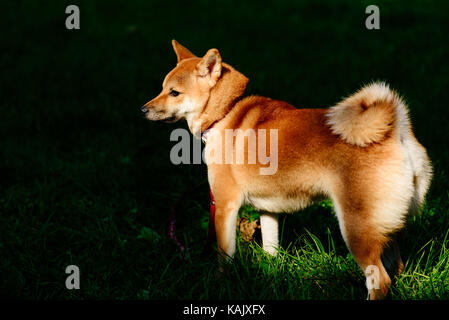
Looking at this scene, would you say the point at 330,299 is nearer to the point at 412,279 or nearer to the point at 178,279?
the point at 412,279

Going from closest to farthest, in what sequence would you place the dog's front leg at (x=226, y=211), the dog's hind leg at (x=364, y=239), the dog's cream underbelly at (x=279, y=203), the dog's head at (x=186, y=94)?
the dog's hind leg at (x=364, y=239) → the dog's cream underbelly at (x=279, y=203) → the dog's front leg at (x=226, y=211) → the dog's head at (x=186, y=94)

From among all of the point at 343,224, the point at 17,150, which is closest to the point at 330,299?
the point at 343,224

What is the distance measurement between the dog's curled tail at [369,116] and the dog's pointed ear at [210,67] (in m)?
0.89

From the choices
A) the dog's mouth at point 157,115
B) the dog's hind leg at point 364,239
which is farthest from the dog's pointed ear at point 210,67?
the dog's hind leg at point 364,239

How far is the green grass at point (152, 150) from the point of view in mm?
3049

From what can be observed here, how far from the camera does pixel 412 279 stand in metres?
2.88

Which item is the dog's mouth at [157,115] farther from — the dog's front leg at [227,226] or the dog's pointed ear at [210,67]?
the dog's front leg at [227,226]

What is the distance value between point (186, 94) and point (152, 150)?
6.09ft

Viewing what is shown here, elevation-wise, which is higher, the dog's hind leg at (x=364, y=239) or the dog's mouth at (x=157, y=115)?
the dog's mouth at (x=157, y=115)

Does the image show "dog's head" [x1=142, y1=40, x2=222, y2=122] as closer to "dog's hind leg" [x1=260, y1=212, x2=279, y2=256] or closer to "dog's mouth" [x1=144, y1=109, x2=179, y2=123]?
"dog's mouth" [x1=144, y1=109, x2=179, y2=123]

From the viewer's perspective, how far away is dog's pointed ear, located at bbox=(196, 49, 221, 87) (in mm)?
3117

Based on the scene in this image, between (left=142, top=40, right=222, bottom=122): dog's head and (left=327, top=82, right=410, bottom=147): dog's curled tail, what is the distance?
0.94 meters

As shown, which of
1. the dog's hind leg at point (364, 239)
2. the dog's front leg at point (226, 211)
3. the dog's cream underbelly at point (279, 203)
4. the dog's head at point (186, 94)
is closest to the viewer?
the dog's hind leg at point (364, 239)

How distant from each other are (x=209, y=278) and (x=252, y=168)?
2.46 ft
